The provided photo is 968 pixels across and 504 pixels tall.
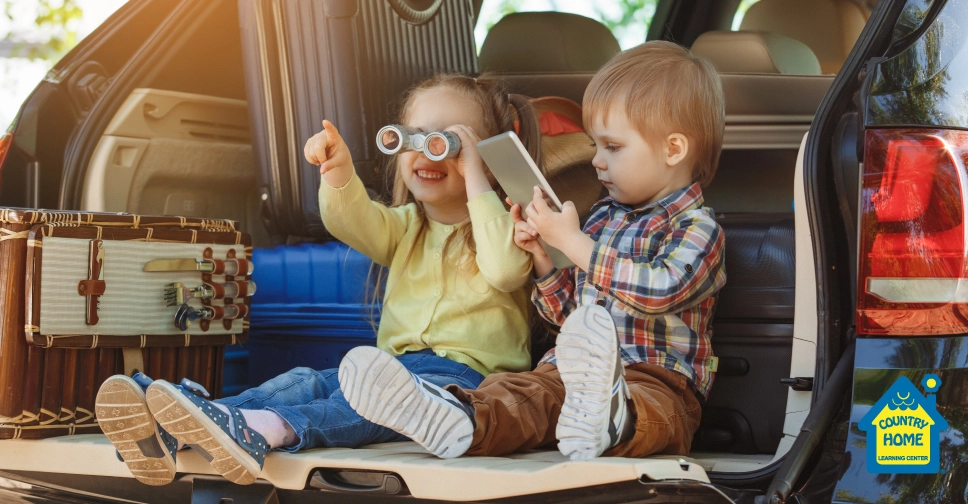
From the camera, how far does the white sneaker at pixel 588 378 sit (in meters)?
1.41

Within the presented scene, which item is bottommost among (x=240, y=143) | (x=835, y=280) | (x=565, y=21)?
(x=835, y=280)

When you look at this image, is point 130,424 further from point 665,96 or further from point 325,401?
point 665,96

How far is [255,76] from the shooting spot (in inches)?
97.1

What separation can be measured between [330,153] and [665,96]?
0.67 metres

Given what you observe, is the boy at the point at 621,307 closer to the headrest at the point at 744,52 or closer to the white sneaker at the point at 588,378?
the white sneaker at the point at 588,378

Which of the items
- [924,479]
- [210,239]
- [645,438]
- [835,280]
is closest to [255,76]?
[210,239]

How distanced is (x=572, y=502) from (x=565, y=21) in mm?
2195

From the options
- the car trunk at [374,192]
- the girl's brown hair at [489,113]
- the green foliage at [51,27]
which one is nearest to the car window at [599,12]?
the car trunk at [374,192]

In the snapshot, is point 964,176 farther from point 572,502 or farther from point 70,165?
point 70,165

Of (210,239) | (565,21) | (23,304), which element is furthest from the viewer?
(565,21)

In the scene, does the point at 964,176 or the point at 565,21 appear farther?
the point at 565,21

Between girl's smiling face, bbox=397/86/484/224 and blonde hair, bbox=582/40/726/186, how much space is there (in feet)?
0.98

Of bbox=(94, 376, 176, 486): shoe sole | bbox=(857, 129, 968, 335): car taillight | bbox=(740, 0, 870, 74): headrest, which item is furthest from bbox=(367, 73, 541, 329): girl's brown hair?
bbox=(740, 0, 870, 74): headrest

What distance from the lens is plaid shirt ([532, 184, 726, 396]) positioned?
66.4 inches
